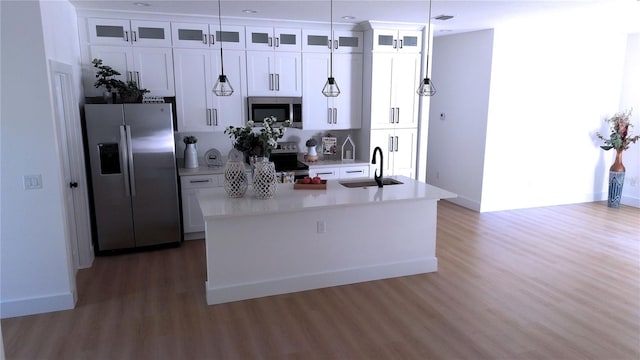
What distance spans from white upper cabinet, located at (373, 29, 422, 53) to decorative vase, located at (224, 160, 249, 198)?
286 cm

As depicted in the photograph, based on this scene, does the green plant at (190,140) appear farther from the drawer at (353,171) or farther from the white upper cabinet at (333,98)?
the drawer at (353,171)

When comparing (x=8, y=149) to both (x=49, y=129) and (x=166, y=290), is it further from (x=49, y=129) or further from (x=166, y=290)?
(x=166, y=290)

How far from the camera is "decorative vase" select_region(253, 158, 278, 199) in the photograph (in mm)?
3594

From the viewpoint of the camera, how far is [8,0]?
10.1 feet

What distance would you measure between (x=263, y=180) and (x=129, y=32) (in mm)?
2636

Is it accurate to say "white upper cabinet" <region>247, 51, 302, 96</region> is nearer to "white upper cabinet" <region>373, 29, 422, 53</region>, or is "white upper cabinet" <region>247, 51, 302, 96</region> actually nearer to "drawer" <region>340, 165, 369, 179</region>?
"white upper cabinet" <region>373, 29, 422, 53</region>

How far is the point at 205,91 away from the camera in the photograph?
205 inches

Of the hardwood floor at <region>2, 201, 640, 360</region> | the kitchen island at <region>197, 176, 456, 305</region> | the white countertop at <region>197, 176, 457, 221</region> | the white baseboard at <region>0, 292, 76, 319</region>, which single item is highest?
the white countertop at <region>197, 176, 457, 221</region>

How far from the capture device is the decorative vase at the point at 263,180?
3.59 metres

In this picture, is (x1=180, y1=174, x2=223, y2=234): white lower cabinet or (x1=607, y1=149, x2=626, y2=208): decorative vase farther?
(x1=607, y1=149, x2=626, y2=208): decorative vase

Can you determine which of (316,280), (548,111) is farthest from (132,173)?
(548,111)

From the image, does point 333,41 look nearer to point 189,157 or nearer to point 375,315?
point 189,157

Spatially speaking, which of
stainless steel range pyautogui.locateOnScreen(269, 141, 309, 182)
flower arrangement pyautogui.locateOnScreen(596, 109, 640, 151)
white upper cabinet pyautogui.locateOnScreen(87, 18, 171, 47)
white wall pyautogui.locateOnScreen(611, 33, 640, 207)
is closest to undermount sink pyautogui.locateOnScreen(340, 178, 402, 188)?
stainless steel range pyautogui.locateOnScreen(269, 141, 309, 182)

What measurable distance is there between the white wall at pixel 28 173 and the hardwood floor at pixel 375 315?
0.24m
